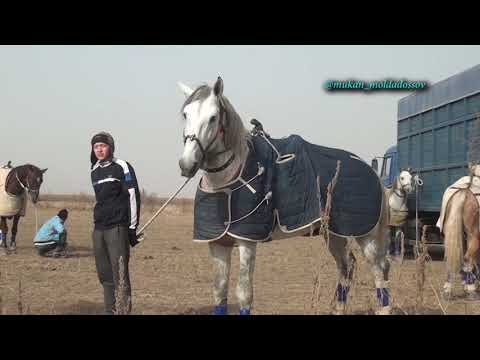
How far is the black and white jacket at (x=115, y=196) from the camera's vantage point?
4160 mm

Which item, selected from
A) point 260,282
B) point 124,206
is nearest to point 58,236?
point 260,282

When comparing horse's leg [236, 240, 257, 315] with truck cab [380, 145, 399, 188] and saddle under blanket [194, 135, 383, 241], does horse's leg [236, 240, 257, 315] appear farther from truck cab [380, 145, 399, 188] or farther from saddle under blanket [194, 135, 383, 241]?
truck cab [380, 145, 399, 188]

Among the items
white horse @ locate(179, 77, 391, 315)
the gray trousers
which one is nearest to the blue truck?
white horse @ locate(179, 77, 391, 315)

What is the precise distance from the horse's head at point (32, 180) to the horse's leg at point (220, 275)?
25.2 ft

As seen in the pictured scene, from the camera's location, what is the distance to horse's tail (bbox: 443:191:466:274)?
6.40 m

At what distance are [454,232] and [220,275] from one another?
12.9ft

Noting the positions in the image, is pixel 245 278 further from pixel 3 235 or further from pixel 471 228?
pixel 3 235

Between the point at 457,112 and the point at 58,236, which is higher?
the point at 457,112

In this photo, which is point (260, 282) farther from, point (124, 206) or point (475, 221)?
point (124, 206)

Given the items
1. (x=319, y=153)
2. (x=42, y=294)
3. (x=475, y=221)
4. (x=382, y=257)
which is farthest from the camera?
(x=475, y=221)

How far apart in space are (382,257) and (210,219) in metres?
2.05

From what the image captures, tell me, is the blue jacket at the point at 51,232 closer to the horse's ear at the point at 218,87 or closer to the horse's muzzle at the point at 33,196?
the horse's muzzle at the point at 33,196

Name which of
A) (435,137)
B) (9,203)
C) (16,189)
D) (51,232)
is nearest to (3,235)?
(9,203)

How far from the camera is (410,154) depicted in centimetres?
1175
